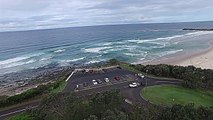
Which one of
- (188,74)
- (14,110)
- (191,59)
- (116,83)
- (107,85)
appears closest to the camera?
(14,110)

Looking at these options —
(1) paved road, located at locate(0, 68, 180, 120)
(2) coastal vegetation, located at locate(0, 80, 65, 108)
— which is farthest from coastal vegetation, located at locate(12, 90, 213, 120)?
(2) coastal vegetation, located at locate(0, 80, 65, 108)

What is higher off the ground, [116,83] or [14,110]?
[116,83]

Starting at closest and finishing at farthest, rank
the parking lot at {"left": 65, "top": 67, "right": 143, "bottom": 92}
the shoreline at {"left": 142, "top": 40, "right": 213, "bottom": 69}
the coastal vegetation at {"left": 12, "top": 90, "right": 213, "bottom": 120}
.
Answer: the coastal vegetation at {"left": 12, "top": 90, "right": 213, "bottom": 120}, the parking lot at {"left": 65, "top": 67, "right": 143, "bottom": 92}, the shoreline at {"left": 142, "top": 40, "right": 213, "bottom": 69}

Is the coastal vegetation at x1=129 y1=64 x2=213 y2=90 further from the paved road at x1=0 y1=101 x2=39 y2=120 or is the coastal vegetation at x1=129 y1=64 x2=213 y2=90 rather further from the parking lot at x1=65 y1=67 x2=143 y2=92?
the paved road at x1=0 y1=101 x2=39 y2=120

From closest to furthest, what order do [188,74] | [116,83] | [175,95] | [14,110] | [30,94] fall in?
1. [14,110]
2. [175,95]
3. [30,94]
4. [188,74]
5. [116,83]

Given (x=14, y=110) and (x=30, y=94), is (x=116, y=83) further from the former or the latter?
(x=14, y=110)

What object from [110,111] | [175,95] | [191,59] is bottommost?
[191,59]

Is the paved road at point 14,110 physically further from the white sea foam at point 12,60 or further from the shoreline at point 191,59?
the white sea foam at point 12,60

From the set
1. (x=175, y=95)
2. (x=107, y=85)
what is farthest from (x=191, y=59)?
(x=175, y=95)
